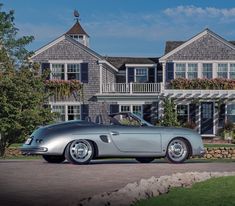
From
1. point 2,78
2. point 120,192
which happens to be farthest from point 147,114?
point 120,192

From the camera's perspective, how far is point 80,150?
36.5ft

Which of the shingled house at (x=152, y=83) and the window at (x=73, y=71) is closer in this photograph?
the shingled house at (x=152, y=83)

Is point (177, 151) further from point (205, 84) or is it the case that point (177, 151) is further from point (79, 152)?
point (205, 84)

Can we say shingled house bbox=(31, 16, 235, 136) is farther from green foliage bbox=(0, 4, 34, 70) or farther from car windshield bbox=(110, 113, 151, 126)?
car windshield bbox=(110, 113, 151, 126)

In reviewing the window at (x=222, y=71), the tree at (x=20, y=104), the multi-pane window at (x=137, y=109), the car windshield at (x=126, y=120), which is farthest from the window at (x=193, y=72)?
the car windshield at (x=126, y=120)

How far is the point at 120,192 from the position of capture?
23.2ft

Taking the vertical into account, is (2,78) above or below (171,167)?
above

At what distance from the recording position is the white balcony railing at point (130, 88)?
125 feet

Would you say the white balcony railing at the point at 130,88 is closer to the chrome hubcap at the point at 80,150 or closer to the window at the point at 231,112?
the window at the point at 231,112

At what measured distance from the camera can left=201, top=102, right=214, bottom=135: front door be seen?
1478 inches

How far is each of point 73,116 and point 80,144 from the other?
2726 cm

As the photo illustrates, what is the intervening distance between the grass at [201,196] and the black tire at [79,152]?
360 cm

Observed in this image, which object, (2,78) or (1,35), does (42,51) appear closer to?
(1,35)

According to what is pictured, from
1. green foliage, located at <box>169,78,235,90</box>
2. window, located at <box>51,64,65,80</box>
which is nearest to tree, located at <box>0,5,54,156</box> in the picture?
window, located at <box>51,64,65,80</box>
